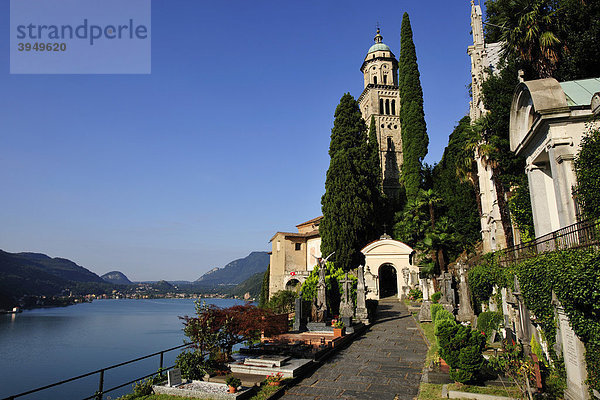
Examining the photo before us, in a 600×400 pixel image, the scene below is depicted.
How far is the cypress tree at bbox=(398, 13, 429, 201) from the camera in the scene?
44562 mm

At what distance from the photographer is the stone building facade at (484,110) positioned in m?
26.2

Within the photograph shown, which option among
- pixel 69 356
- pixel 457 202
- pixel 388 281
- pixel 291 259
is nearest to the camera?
pixel 69 356

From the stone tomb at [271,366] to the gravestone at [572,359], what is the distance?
22.0 ft

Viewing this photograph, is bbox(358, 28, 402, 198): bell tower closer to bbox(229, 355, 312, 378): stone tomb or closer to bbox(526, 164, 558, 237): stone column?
bbox(526, 164, 558, 237): stone column

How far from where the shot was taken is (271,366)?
34.5ft

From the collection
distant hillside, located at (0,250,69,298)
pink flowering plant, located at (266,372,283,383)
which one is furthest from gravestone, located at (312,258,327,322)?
distant hillside, located at (0,250,69,298)

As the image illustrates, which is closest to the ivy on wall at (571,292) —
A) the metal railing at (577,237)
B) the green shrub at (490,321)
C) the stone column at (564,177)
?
the metal railing at (577,237)

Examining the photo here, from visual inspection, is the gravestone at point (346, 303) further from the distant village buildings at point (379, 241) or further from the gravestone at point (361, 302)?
the distant village buildings at point (379, 241)

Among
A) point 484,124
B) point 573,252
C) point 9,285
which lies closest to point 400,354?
point 573,252

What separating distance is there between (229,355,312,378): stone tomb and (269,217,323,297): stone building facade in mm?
32119

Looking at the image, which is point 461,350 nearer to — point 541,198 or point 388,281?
point 541,198

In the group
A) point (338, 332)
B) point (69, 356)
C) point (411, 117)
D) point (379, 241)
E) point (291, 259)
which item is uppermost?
point (411, 117)

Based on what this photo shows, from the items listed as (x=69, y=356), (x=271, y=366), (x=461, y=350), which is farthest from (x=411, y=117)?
(x=69, y=356)

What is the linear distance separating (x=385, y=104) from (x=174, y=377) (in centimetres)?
5858
